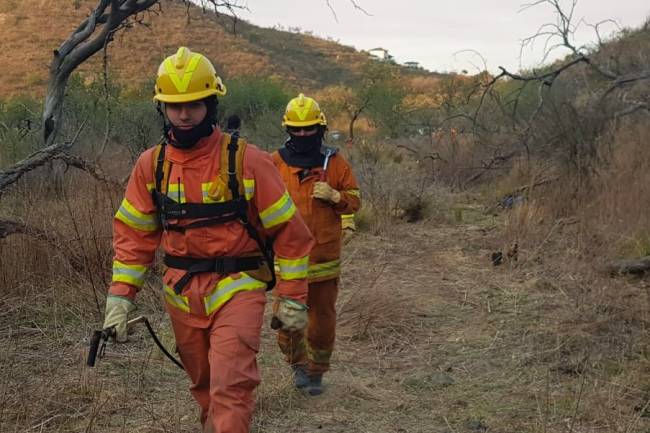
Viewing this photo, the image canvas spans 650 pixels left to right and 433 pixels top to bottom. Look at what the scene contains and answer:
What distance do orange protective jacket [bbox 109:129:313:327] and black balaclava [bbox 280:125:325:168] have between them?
1.33 m

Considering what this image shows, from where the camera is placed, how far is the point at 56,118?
770 cm

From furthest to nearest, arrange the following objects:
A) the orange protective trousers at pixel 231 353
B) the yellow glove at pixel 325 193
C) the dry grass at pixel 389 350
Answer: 1. the yellow glove at pixel 325 193
2. the dry grass at pixel 389 350
3. the orange protective trousers at pixel 231 353

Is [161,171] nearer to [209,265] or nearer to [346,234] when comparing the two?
[209,265]

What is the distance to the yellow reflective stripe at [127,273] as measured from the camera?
295 centimetres

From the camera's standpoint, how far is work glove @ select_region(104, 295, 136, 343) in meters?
2.85

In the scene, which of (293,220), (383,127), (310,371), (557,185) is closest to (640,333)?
(310,371)

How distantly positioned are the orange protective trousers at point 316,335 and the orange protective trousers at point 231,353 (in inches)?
54.6

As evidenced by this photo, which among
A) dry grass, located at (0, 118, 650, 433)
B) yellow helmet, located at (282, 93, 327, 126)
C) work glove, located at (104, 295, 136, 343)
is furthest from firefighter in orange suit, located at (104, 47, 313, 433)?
yellow helmet, located at (282, 93, 327, 126)

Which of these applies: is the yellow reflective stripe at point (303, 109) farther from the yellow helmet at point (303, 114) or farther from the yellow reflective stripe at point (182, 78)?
the yellow reflective stripe at point (182, 78)

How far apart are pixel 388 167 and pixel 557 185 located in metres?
3.89

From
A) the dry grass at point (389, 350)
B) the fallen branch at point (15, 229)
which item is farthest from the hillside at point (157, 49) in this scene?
the fallen branch at point (15, 229)

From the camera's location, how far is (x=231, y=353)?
2.77 meters

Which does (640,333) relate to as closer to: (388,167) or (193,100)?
(193,100)

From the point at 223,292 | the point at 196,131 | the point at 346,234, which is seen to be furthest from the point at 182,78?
the point at 346,234
